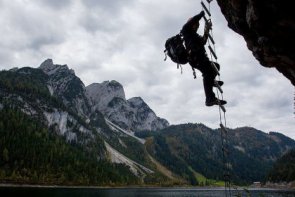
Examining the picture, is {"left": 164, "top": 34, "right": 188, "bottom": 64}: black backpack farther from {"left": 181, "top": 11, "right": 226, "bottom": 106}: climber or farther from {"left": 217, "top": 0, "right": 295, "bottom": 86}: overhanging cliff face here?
{"left": 217, "top": 0, "right": 295, "bottom": 86}: overhanging cliff face

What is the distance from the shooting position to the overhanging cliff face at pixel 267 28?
469 inches

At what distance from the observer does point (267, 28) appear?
42.1 ft

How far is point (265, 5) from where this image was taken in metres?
11.9

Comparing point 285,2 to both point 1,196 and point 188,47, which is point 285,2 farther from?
point 1,196

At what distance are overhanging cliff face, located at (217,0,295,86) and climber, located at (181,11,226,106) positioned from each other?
1689 millimetres

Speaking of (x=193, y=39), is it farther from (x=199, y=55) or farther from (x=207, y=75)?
(x=207, y=75)

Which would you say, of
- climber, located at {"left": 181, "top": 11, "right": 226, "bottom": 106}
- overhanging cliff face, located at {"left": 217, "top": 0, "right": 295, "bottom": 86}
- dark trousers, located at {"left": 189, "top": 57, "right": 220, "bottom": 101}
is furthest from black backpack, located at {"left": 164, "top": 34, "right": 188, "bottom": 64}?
overhanging cliff face, located at {"left": 217, "top": 0, "right": 295, "bottom": 86}

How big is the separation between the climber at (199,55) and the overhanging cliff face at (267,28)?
1.69m

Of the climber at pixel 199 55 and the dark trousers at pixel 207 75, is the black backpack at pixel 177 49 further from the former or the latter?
the dark trousers at pixel 207 75

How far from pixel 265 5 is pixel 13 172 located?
672 ft

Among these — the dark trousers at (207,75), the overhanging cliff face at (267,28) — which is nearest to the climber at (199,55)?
the dark trousers at (207,75)

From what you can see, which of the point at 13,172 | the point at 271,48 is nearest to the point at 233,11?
the point at 271,48

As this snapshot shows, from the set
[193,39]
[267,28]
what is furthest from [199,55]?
[267,28]

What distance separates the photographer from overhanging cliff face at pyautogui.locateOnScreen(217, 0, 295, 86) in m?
11.9
